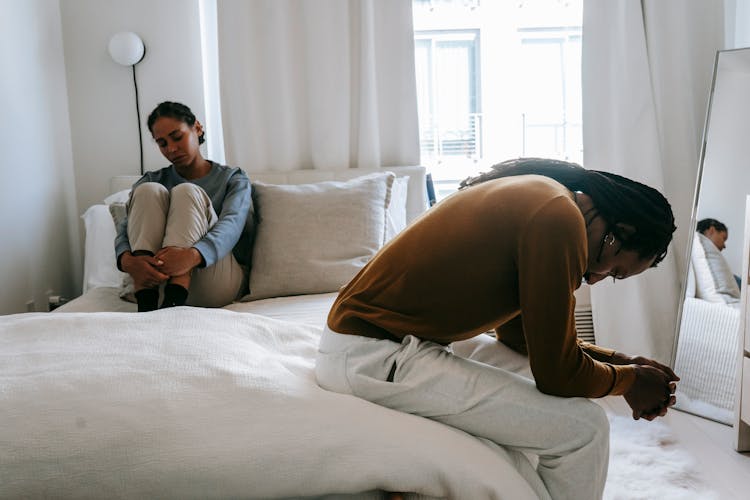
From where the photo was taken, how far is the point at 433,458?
1.08 meters

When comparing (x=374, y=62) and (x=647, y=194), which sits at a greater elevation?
(x=374, y=62)

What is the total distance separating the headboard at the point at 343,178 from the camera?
9.48 feet

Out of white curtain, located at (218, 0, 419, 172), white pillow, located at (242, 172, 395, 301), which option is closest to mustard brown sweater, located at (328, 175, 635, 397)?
white pillow, located at (242, 172, 395, 301)

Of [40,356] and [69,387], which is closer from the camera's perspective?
[69,387]

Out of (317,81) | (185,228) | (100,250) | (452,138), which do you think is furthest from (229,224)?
(452,138)

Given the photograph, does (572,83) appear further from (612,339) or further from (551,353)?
(551,353)

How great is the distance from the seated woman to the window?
107 centimetres

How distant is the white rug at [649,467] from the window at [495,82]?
52.6 inches

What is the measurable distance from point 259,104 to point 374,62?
51 cm

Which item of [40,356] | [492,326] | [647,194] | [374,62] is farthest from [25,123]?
[647,194]

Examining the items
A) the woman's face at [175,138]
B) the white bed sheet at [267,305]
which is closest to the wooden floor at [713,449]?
the white bed sheet at [267,305]

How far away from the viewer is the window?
3.11 m

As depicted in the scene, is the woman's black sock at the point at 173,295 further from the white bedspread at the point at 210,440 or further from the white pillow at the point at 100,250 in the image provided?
the white bedspread at the point at 210,440

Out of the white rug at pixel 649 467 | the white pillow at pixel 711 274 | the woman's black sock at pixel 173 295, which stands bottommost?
the white rug at pixel 649 467
